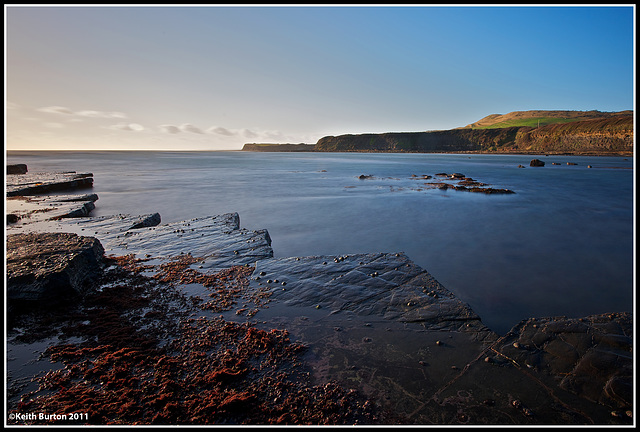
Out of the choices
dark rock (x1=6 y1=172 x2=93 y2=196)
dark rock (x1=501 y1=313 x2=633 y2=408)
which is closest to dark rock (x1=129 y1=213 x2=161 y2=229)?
dark rock (x1=501 y1=313 x2=633 y2=408)

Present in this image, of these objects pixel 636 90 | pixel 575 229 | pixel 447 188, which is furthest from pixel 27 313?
pixel 447 188

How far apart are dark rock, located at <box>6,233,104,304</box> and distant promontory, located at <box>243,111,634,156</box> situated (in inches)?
4450

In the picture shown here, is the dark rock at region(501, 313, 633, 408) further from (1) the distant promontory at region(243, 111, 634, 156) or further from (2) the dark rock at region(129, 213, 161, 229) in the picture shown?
(1) the distant promontory at region(243, 111, 634, 156)

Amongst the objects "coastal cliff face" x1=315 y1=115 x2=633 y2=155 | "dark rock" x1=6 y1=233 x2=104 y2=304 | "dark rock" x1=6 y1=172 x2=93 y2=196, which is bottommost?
"dark rock" x1=6 y1=233 x2=104 y2=304

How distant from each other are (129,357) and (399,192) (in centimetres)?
2090

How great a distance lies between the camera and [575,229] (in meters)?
12.0

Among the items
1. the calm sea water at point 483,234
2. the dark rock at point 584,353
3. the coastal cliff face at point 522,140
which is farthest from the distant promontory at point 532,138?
the dark rock at point 584,353

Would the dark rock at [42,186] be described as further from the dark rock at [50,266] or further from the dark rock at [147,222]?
the dark rock at [50,266]

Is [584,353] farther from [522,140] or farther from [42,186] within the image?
[522,140]

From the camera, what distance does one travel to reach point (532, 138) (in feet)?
363

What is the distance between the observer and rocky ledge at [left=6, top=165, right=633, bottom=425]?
10.3ft

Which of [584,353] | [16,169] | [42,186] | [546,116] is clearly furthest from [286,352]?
[546,116]

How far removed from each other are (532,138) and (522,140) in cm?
457

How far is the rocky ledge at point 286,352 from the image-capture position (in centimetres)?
314
